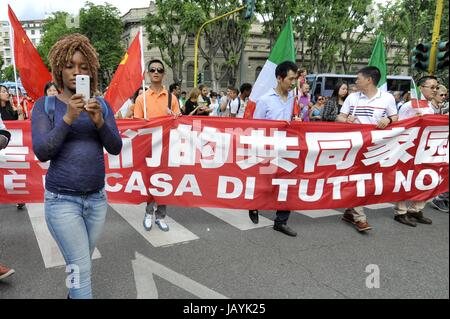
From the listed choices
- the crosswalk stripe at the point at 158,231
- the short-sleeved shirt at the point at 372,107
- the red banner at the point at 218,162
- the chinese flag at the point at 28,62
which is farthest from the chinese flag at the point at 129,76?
the short-sleeved shirt at the point at 372,107

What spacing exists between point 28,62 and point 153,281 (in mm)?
4049

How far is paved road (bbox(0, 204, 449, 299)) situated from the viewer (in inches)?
122

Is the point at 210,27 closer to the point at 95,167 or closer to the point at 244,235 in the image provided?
the point at 244,235

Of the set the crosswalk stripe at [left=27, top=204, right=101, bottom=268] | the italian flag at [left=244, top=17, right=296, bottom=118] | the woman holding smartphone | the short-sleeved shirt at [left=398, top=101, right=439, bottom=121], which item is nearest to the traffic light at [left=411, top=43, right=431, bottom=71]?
the short-sleeved shirt at [left=398, top=101, right=439, bottom=121]

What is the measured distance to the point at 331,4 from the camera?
1078 inches

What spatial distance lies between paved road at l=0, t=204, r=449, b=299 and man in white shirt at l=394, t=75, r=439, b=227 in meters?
0.16

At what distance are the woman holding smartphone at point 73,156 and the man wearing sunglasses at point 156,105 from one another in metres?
2.33

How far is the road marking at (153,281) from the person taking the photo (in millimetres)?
3012

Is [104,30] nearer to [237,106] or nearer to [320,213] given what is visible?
[237,106]

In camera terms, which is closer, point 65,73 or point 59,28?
point 65,73

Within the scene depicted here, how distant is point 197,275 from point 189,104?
5130mm

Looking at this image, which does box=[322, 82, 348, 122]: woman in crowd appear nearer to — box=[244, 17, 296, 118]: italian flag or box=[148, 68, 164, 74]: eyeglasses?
box=[244, 17, 296, 118]: italian flag
